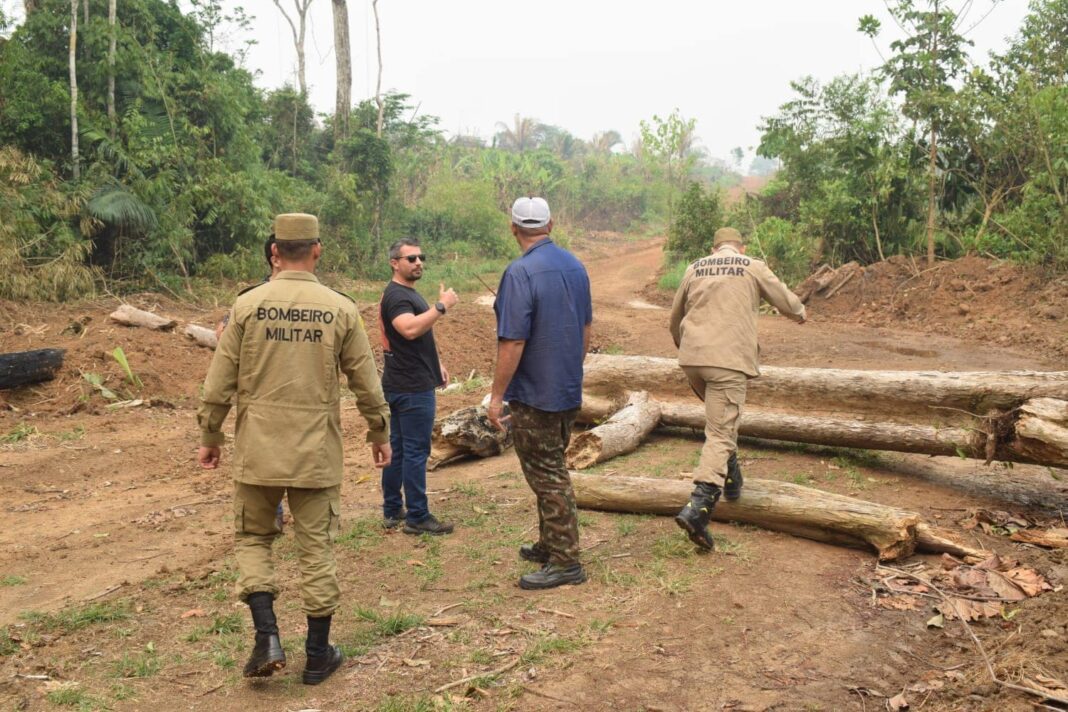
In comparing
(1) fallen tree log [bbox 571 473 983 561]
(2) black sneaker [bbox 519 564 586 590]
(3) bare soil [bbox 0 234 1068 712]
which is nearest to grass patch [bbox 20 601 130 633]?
(3) bare soil [bbox 0 234 1068 712]

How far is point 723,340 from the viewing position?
520cm

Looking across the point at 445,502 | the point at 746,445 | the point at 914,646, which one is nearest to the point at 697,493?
the point at 914,646

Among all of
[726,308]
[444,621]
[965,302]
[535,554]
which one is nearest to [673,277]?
[965,302]

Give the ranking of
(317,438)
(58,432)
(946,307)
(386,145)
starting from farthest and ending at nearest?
(386,145) → (946,307) → (58,432) → (317,438)

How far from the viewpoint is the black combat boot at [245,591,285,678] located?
3535 millimetres

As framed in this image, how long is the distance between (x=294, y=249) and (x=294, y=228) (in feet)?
0.30

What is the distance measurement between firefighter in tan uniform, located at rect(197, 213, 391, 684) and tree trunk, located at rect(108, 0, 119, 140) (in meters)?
13.6

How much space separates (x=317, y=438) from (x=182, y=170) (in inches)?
564

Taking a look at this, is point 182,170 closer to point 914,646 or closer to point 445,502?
point 445,502

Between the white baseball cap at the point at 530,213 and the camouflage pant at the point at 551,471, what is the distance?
96cm

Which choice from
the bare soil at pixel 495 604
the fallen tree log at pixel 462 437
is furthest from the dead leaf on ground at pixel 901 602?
the fallen tree log at pixel 462 437

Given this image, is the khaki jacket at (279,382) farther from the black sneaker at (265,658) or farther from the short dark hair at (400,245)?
the short dark hair at (400,245)

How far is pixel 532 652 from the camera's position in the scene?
12.4 ft

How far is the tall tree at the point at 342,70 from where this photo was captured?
22.9 metres
